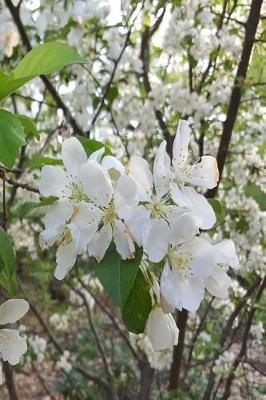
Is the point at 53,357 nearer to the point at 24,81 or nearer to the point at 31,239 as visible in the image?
the point at 31,239

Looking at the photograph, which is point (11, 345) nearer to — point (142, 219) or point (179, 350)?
point (142, 219)

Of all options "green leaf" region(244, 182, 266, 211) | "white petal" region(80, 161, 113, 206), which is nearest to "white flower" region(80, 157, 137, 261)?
"white petal" region(80, 161, 113, 206)

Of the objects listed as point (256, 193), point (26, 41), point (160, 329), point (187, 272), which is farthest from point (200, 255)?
point (256, 193)

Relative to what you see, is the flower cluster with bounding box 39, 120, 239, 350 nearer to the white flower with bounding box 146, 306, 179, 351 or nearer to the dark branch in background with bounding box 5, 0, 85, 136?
the white flower with bounding box 146, 306, 179, 351

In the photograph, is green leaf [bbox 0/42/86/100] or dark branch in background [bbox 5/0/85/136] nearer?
green leaf [bbox 0/42/86/100]

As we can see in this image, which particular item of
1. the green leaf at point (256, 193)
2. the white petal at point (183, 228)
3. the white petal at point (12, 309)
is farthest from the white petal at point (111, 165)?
the green leaf at point (256, 193)

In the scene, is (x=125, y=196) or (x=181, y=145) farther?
(x=181, y=145)

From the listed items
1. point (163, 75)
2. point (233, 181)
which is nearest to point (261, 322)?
point (233, 181)
